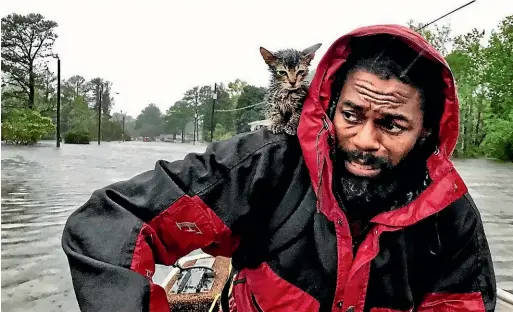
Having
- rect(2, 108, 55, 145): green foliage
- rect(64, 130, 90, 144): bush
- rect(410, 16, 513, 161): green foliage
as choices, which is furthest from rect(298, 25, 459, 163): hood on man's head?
rect(64, 130, 90, 144): bush

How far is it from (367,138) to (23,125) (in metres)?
9.78

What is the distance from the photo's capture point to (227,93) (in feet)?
9.32

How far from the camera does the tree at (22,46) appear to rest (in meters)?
4.73

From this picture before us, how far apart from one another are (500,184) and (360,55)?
957 centimetres

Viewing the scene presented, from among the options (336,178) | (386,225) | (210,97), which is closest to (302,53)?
(336,178)

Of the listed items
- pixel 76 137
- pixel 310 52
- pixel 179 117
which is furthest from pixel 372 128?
pixel 76 137

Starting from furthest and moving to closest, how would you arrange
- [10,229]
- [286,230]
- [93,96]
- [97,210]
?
[93,96] → [10,229] → [286,230] → [97,210]

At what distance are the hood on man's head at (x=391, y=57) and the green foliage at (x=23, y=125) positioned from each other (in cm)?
726

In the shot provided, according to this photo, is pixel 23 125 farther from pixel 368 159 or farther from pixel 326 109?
pixel 368 159

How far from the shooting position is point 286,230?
92 cm

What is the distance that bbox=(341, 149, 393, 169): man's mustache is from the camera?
0.93 metres

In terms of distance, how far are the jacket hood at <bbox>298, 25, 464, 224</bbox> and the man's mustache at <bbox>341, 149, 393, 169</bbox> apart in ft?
0.19

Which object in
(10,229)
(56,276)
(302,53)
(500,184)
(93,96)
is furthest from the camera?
(500,184)

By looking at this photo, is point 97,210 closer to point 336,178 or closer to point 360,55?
point 336,178
